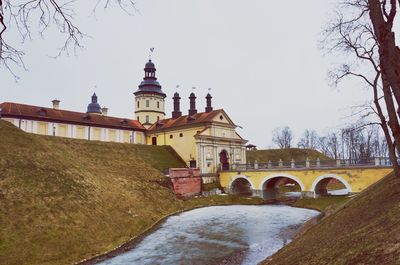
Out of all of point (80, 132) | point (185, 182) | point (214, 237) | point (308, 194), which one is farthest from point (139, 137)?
point (214, 237)

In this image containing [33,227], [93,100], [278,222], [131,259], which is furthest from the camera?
Result: [93,100]

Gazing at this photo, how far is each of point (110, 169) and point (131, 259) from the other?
65.9 feet

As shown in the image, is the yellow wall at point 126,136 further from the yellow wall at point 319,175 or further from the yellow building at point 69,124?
the yellow wall at point 319,175

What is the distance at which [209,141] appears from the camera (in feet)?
159

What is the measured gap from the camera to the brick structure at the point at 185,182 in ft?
130

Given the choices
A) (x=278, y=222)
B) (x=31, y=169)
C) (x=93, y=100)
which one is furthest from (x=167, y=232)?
(x=93, y=100)

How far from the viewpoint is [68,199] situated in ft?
83.9

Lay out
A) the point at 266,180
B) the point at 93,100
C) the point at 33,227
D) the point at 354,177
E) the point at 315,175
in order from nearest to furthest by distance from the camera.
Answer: the point at 33,227 < the point at 354,177 < the point at 315,175 < the point at 266,180 < the point at 93,100

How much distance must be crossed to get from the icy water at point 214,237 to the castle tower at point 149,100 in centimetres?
2962

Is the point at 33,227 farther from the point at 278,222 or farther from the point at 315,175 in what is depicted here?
the point at 315,175

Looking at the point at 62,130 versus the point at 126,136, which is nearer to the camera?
the point at 62,130

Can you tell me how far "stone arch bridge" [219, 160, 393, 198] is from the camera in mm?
33250

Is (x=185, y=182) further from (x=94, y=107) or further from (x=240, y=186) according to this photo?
(x=94, y=107)

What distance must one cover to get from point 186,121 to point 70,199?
93.8 ft
